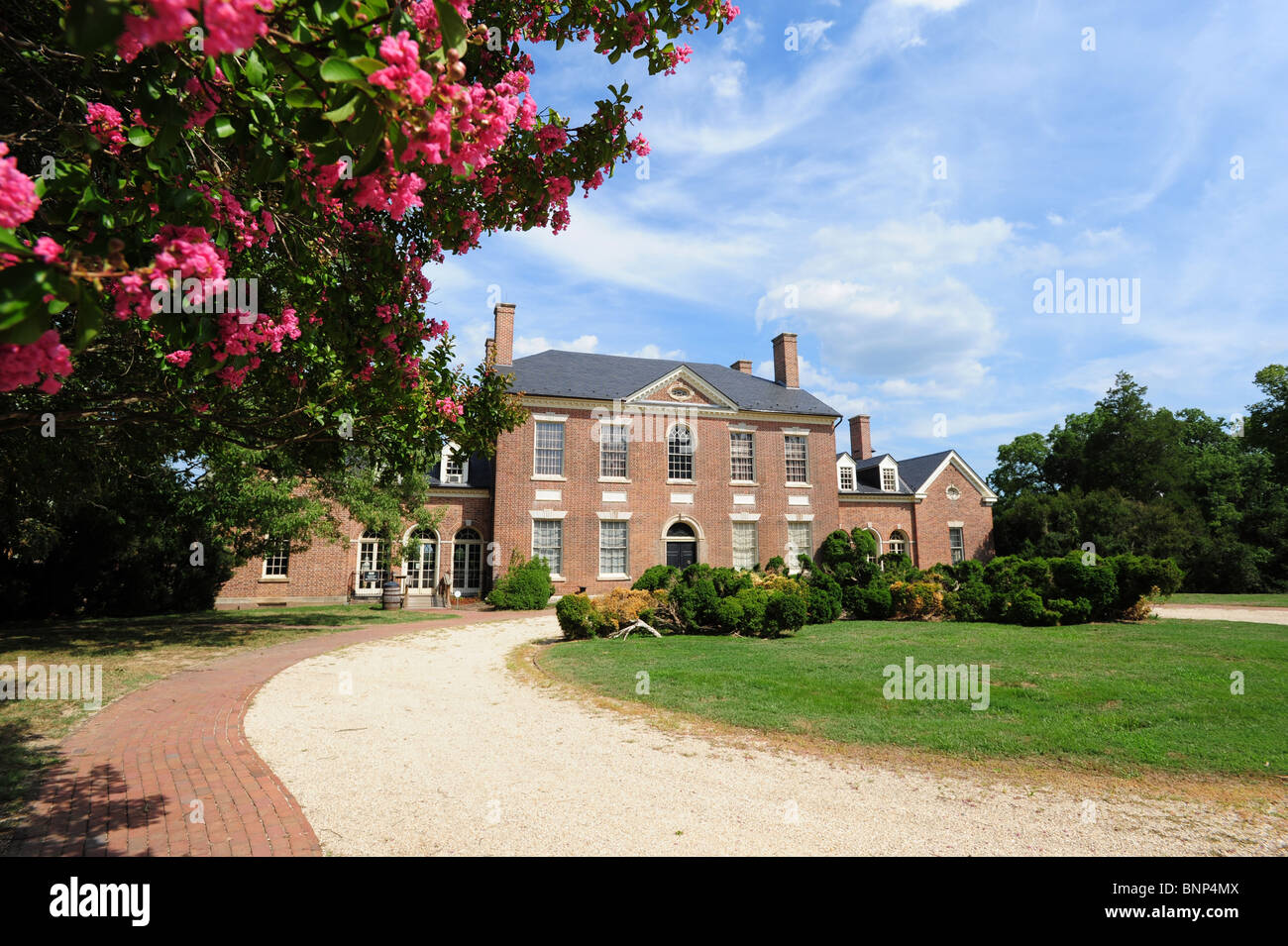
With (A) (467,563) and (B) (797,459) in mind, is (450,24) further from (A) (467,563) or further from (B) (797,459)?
(B) (797,459)

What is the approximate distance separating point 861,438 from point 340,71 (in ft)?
123

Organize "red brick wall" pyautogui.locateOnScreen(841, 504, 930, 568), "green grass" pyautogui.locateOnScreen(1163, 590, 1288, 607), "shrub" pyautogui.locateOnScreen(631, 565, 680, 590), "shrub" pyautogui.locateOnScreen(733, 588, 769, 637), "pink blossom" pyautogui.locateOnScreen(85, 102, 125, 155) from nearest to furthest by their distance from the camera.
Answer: "pink blossom" pyautogui.locateOnScreen(85, 102, 125, 155) → "shrub" pyautogui.locateOnScreen(733, 588, 769, 637) → "shrub" pyautogui.locateOnScreen(631, 565, 680, 590) → "green grass" pyautogui.locateOnScreen(1163, 590, 1288, 607) → "red brick wall" pyautogui.locateOnScreen(841, 504, 930, 568)

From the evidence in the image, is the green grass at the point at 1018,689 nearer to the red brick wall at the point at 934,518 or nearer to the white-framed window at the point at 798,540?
the white-framed window at the point at 798,540

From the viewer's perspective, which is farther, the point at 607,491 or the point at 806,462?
the point at 806,462

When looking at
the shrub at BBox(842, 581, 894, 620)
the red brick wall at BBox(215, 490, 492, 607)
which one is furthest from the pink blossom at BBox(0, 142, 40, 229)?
the red brick wall at BBox(215, 490, 492, 607)

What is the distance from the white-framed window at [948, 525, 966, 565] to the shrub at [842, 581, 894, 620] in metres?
17.4

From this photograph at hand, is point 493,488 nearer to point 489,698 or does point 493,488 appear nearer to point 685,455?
point 685,455

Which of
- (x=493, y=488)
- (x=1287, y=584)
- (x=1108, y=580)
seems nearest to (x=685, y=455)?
(x=493, y=488)

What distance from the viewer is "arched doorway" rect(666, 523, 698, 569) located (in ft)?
88.6

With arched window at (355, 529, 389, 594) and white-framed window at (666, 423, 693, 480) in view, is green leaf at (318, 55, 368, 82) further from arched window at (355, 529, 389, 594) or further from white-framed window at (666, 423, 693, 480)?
arched window at (355, 529, 389, 594)

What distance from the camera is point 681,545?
27.3 m

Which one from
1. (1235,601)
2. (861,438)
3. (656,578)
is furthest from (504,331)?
(1235,601)

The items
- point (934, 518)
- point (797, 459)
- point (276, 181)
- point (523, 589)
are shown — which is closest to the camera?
point (276, 181)
